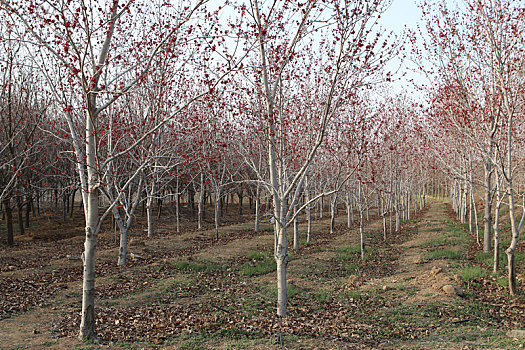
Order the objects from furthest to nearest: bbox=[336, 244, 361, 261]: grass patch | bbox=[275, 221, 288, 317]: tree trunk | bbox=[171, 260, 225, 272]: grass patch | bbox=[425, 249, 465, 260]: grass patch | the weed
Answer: bbox=[336, 244, 361, 261]: grass patch < bbox=[425, 249, 465, 260]: grass patch < bbox=[171, 260, 225, 272]: grass patch < the weed < bbox=[275, 221, 288, 317]: tree trunk

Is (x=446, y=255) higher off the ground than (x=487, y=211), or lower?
lower

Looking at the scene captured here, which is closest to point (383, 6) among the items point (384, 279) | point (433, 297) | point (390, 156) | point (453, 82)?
point (453, 82)

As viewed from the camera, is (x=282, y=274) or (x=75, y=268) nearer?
(x=282, y=274)

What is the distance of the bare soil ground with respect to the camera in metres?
6.15

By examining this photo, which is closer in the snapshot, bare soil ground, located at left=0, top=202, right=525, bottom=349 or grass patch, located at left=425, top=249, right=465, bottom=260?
bare soil ground, located at left=0, top=202, right=525, bottom=349

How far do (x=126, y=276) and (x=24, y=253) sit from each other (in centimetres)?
654

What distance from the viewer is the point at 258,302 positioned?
28.5 ft

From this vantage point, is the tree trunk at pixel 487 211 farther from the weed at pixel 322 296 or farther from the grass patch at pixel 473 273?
the weed at pixel 322 296

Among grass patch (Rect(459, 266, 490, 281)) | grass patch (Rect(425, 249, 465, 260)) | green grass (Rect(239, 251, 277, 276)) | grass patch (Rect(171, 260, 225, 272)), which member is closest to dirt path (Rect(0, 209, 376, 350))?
grass patch (Rect(171, 260, 225, 272))

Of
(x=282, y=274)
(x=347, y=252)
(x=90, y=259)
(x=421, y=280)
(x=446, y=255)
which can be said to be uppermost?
(x=90, y=259)

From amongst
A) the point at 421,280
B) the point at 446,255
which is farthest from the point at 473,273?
the point at 446,255

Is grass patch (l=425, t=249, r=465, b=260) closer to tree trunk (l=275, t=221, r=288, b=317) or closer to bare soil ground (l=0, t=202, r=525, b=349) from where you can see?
bare soil ground (l=0, t=202, r=525, b=349)

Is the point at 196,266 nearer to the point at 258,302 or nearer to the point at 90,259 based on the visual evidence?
the point at 258,302

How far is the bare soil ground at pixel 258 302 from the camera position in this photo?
20.2 feet
